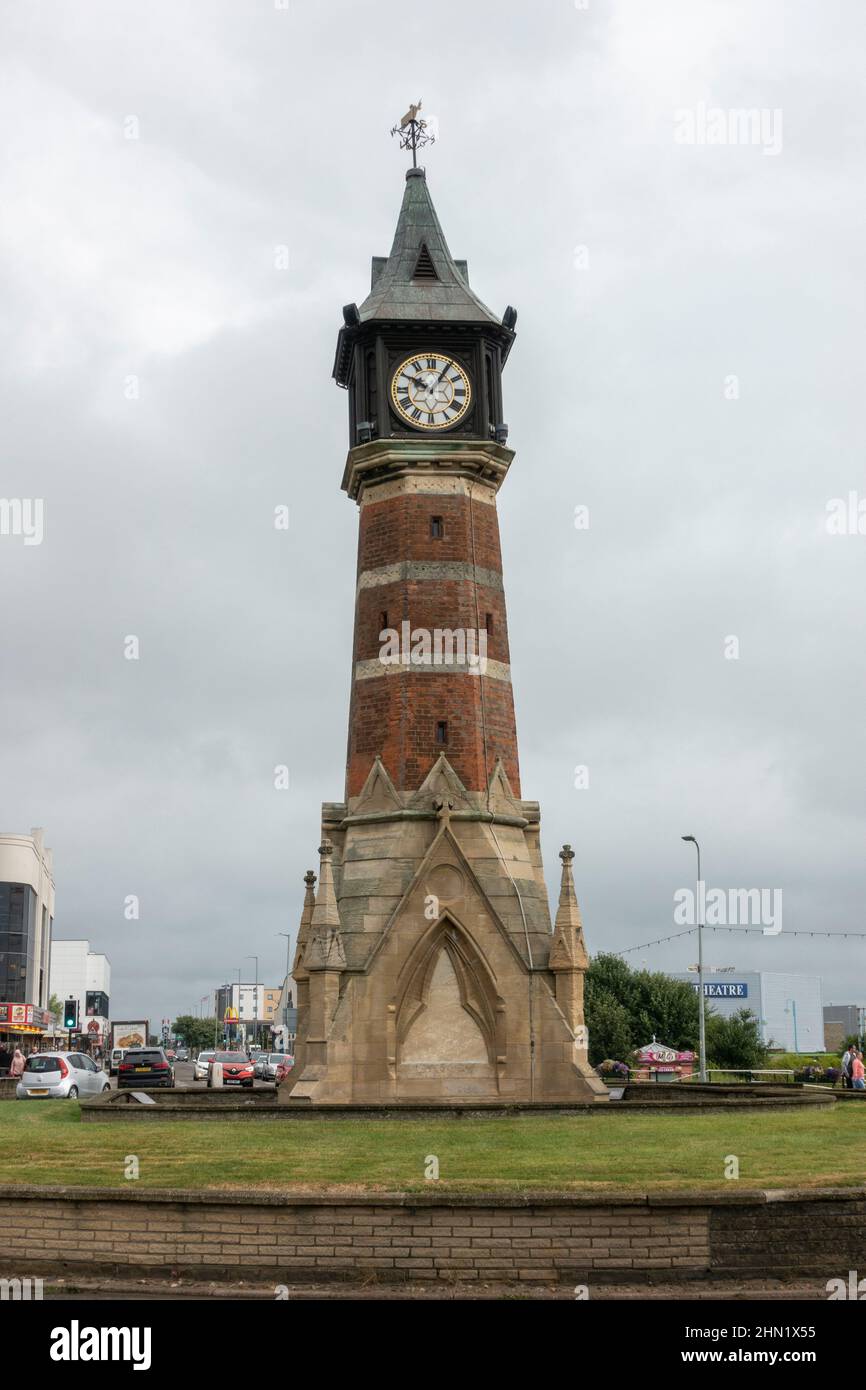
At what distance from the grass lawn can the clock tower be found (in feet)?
23.5

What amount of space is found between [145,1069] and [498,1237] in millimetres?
38551

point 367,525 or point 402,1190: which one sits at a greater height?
point 367,525

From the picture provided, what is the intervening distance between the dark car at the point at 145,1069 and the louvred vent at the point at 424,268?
87.9ft

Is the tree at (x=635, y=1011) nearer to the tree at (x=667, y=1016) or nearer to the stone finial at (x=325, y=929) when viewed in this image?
the tree at (x=667, y=1016)

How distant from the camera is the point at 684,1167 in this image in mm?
16641

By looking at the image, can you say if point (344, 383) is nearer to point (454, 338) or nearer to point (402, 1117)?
point (454, 338)

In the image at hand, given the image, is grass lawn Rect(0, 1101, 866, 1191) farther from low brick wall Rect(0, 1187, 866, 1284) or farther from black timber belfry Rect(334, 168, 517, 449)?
black timber belfry Rect(334, 168, 517, 449)

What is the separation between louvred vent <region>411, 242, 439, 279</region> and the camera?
38.4 metres

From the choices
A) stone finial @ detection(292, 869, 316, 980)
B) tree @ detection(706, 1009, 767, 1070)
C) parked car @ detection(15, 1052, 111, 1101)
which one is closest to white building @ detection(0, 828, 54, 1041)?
tree @ detection(706, 1009, 767, 1070)

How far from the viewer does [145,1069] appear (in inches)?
1999

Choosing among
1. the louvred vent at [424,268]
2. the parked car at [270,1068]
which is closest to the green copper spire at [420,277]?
the louvred vent at [424,268]
